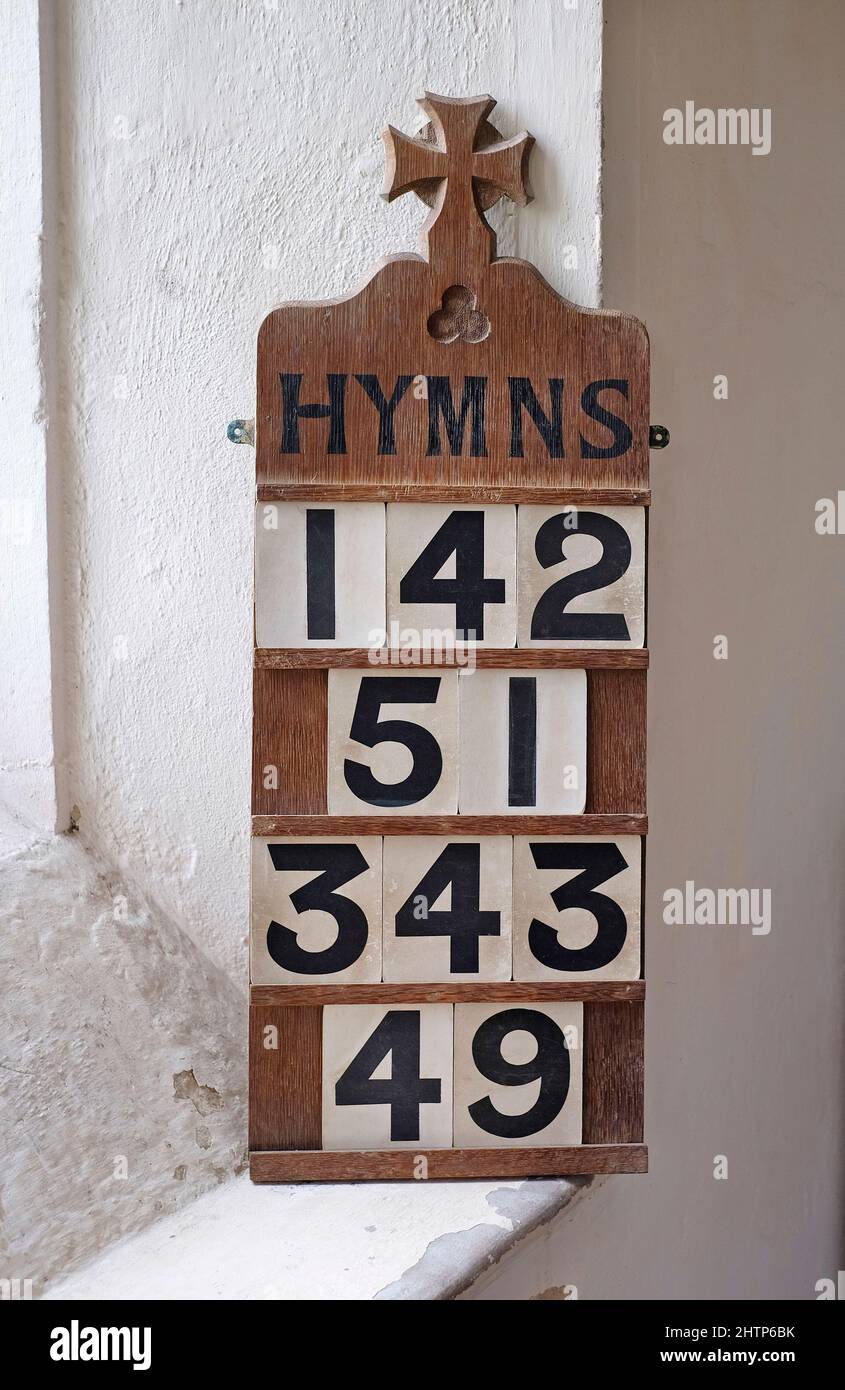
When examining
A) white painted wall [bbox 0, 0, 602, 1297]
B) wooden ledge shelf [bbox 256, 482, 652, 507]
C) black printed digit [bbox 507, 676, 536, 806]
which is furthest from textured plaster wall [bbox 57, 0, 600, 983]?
black printed digit [bbox 507, 676, 536, 806]

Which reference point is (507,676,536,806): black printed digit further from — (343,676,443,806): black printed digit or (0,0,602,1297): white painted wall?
(0,0,602,1297): white painted wall

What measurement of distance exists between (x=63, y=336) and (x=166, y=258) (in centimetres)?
12

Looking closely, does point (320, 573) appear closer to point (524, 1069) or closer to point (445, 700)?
point (445, 700)

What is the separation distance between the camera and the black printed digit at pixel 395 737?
799 mm

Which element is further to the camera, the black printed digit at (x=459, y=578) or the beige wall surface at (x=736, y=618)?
the beige wall surface at (x=736, y=618)

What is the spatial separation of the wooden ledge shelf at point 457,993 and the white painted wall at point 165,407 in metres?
0.14

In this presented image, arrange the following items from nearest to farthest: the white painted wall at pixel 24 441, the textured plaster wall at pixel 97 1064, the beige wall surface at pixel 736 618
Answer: the textured plaster wall at pixel 97 1064 → the white painted wall at pixel 24 441 → the beige wall surface at pixel 736 618

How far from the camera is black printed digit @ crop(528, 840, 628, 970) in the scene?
0.82 m

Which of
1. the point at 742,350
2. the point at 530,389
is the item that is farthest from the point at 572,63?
the point at 742,350

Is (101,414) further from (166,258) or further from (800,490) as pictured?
(800,490)

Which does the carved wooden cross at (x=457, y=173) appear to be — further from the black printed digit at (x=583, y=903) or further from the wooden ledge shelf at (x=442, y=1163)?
the wooden ledge shelf at (x=442, y=1163)

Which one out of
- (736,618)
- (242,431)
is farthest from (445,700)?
(736,618)

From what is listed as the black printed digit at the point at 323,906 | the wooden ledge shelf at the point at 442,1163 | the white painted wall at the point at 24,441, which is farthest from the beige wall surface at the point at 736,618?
the white painted wall at the point at 24,441

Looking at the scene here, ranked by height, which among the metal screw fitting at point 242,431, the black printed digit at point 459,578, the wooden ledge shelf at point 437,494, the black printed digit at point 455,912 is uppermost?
the metal screw fitting at point 242,431
